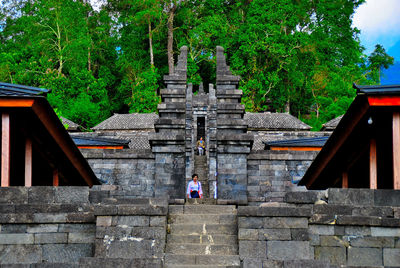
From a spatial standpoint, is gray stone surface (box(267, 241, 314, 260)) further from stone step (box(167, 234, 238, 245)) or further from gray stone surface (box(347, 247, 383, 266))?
stone step (box(167, 234, 238, 245))

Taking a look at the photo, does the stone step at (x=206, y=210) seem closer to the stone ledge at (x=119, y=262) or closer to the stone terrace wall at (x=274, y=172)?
the stone ledge at (x=119, y=262)

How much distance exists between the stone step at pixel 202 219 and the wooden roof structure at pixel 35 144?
346 cm

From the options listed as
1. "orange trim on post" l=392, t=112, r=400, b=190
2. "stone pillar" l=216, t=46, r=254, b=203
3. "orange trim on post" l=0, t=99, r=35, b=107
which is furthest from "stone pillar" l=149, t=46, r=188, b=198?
"orange trim on post" l=392, t=112, r=400, b=190

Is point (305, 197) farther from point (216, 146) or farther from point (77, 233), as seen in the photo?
point (216, 146)

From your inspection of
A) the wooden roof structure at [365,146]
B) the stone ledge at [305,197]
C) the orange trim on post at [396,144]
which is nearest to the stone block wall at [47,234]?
the stone ledge at [305,197]

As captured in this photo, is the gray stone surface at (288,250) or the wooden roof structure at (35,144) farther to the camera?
the wooden roof structure at (35,144)

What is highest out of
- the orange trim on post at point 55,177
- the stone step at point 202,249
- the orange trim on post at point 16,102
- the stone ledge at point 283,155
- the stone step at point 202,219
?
the orange trim on post at point 16,102

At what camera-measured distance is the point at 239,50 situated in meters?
53.8

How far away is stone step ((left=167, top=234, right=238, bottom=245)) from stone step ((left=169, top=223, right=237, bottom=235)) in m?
0.17

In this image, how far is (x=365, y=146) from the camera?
46.3 feet

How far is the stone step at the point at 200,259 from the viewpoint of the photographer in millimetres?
9125

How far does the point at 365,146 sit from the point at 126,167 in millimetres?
8235

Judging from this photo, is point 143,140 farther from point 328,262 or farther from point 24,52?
point 328,262

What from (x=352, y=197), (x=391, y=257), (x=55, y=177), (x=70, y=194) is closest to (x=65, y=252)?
(x=70, y=194)
